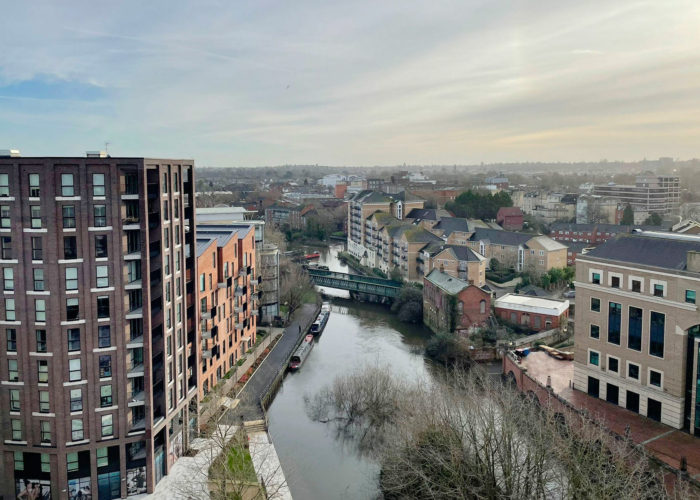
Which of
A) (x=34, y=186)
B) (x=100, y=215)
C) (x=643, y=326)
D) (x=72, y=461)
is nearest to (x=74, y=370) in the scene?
(x=72, y=461)

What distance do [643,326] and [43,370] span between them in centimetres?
2644

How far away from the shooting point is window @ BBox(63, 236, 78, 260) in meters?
22.7

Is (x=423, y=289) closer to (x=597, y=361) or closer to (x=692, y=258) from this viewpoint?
(x=597, y=361)

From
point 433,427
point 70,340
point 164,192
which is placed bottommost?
point 433,427

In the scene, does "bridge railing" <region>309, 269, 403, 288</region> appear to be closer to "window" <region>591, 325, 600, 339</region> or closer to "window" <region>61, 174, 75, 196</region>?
"window" <region>591, 325, 600, 339</region>

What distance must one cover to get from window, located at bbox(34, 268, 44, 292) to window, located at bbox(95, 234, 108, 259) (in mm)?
2024

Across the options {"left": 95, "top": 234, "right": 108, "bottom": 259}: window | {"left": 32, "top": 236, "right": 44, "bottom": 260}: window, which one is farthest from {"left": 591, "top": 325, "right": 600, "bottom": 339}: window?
{"left": 32, "top": 236, "right": 44, "bottom": 260}: window

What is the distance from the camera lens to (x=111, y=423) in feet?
77.9

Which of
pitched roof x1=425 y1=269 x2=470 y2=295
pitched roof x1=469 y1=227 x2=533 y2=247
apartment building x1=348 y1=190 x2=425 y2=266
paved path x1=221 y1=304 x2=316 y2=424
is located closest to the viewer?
paved path x1=221 y1=304 x2=316 y2=424

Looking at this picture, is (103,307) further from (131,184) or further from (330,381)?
(330,381)

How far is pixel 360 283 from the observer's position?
62.8 m

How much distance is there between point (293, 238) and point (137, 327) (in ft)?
252

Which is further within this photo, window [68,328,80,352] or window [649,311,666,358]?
window [649,311,666,358]

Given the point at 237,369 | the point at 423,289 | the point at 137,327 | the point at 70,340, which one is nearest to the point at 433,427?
the point at 137,327
